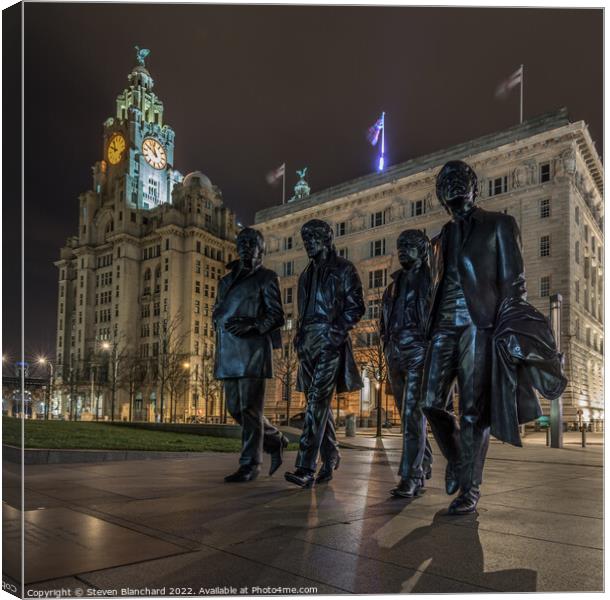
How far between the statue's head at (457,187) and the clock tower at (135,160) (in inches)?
4051

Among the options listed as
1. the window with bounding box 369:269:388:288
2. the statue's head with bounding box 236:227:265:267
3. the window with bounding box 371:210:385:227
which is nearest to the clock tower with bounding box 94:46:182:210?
the window with bounding box 371:210:385:227

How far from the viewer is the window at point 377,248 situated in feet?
164

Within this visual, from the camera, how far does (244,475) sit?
6.47 m

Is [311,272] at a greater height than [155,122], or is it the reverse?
[155,122]

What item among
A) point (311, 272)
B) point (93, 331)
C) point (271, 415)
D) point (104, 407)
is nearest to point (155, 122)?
point (93, 331)

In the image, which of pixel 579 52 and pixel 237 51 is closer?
pixel 579 52

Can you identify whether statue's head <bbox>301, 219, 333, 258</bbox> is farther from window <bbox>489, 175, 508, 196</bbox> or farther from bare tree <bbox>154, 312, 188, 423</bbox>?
window <bbox>489, 175, 508, 196</bbox>

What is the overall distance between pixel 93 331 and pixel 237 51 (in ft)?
329

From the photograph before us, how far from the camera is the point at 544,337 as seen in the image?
416 cm

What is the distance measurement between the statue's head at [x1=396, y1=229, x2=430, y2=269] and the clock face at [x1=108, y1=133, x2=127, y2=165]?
109m

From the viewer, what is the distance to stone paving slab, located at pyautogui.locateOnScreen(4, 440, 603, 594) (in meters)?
2.82

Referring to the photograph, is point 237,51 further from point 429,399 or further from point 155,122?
point 155,122

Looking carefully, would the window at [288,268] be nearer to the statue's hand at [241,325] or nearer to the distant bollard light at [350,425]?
the distant bollard light at [350,425]

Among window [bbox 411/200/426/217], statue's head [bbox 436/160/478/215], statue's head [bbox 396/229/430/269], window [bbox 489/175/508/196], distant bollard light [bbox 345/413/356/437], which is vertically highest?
window [bbox 489/175/508/196]
